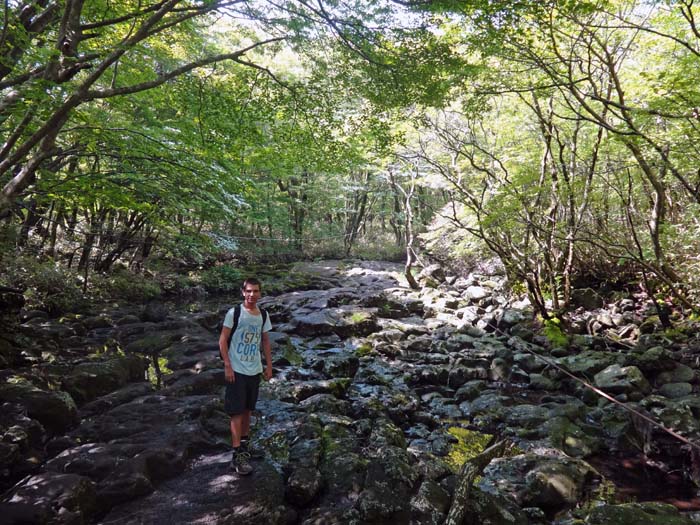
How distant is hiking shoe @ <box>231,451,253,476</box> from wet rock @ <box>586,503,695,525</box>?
133 inches

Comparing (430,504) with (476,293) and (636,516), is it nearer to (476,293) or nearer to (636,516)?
(636,516)

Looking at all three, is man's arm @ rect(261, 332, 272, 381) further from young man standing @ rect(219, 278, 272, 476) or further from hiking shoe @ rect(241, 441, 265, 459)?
hiking shoe @ rect(241, 441, 265, 459)

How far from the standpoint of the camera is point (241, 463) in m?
4.04

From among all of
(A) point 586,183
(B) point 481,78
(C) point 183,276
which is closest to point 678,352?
(A) point 586,183

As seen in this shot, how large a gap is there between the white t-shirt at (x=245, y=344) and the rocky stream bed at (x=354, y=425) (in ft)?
3.68

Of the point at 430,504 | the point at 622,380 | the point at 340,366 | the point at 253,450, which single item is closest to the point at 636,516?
the point at 430,504

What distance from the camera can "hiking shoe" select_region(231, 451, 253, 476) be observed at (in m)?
3.99

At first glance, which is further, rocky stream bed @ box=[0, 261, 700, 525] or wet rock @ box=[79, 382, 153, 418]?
wet rock @ box=[79, 382, 153, 418]

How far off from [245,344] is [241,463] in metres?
1.25

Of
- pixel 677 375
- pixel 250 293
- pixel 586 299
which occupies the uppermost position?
pixel 250 293

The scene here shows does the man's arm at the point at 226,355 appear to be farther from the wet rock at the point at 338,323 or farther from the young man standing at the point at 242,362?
the wet rock at the point at 338,323

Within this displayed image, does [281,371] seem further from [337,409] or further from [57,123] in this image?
[57,123]

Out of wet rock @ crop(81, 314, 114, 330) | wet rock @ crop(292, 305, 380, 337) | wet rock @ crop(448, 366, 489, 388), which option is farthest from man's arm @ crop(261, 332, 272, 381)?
wet rock @ crop(81, 314, 114, 330)

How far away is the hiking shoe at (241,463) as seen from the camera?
3.99m
